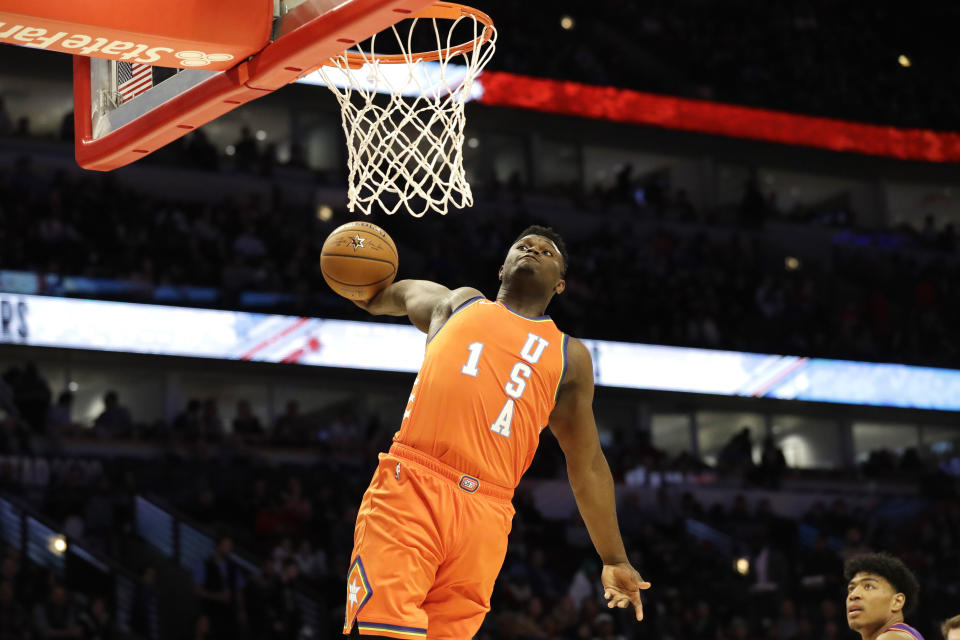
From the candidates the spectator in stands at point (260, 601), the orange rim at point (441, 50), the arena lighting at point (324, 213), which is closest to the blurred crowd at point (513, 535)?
the spectator in stands at point (260, 601)

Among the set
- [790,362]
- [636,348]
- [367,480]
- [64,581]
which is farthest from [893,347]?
[64,581]

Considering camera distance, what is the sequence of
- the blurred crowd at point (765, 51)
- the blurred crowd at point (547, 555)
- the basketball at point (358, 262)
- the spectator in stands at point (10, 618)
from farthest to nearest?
1. the blurred crowd at point (765, 51)
2. the blurred crowd at point (547, 555)
3. the spectator in stands at point (10, 618)
4. the basketball at point (358, 262)

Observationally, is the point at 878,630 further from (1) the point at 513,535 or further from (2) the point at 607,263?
(2) the point at 607,263

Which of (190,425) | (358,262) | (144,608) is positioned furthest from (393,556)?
(190,425)

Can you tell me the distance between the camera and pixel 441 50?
18.9ft

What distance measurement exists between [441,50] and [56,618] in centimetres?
661

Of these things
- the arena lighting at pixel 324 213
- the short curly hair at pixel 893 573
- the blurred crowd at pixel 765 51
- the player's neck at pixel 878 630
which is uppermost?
the blurred crowd at pixel 765 51

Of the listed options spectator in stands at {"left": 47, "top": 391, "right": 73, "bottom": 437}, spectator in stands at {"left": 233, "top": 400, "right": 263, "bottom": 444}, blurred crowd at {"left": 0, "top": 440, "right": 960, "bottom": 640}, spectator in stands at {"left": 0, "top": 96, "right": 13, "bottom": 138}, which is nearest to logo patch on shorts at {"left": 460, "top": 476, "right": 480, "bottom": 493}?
blurred crowd at {"left": 0, "top": 440, "right": 960, "bottom": 640}

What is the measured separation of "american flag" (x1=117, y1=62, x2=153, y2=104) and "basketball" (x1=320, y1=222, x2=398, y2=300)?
0.90m

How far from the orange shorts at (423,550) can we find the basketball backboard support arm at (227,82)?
1.34 m

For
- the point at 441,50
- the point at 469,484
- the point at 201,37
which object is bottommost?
the point at 469,484

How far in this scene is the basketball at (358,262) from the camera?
493cm

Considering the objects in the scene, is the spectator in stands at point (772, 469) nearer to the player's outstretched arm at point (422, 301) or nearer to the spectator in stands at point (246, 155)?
the spectator in stands at point (246, 155)

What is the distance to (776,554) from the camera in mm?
15336
